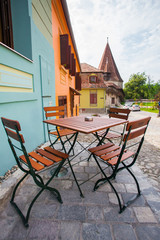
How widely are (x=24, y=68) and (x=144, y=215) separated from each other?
295 cm

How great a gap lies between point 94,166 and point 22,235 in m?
1.57

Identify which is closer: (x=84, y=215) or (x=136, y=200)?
(x=84, y=215)

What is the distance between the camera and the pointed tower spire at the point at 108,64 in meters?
29.2

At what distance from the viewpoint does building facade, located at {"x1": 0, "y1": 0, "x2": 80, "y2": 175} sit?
2076 mm

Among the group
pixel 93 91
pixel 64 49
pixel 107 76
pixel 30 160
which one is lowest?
pixel 30 160

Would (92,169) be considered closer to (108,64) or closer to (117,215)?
(117,215)

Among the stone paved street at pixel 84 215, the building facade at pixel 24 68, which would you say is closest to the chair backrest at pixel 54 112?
the building facade at pixel 24 68

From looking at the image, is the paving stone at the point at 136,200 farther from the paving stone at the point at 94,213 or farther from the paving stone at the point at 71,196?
the paving stone at the point at 71,196

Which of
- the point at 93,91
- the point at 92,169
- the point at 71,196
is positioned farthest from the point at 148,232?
the point at 93,91

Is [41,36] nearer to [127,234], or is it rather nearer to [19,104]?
[19,104]

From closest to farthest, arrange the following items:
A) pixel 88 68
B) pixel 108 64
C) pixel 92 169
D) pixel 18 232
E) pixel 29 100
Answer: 1. pixel 18 232
2. pixel 92 169
3. pixel 29 100
4. pixel 88 68
5. pixel 108 64

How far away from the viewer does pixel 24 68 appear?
2.58m

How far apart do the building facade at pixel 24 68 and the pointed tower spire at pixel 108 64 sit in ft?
89.8

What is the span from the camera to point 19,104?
245 centimetres
